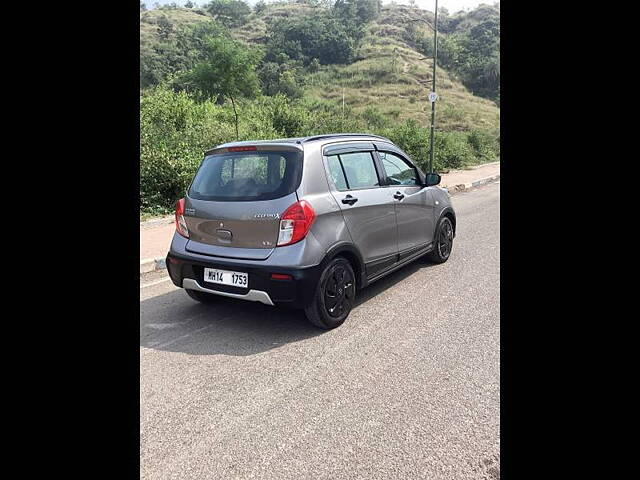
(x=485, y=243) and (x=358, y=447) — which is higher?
(x=485, y=243)

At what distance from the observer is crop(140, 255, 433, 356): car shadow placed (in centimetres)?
378

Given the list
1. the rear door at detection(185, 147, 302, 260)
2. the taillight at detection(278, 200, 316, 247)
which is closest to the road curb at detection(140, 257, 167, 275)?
the rear door at detection(185, 147, 302, 260)

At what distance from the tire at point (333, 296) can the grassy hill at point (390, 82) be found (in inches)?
1242

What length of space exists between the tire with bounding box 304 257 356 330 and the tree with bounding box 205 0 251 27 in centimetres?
10914

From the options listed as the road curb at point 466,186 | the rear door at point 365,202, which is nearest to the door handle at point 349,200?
the rear door at point 365,202

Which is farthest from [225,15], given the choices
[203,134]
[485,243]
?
[485,243]

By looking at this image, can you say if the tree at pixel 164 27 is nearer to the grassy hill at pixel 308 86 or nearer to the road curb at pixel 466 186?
the grassy hill at pixel 308 86

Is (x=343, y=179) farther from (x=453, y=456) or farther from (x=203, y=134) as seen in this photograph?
(x=203, y=134)

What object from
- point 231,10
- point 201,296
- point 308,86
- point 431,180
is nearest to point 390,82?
point 308,86

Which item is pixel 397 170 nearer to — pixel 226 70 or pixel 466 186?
pixel 466 186

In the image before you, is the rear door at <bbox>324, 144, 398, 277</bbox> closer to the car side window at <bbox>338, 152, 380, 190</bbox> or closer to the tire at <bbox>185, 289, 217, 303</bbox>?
the car side window at <bbox>338, 152, 380, 190</bbox>

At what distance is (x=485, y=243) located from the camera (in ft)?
23.5
